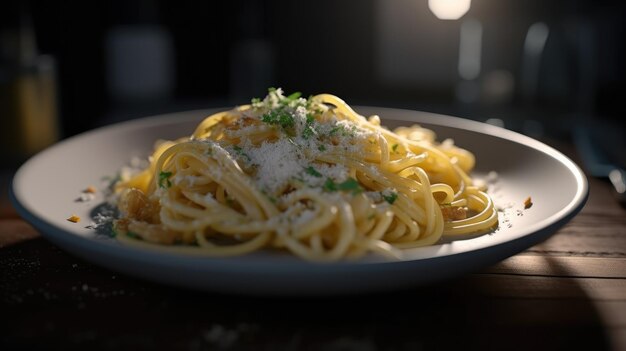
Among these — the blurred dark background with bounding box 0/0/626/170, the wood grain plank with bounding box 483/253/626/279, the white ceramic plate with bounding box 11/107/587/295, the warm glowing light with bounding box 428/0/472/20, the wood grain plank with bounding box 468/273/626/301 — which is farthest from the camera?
the warm glowing light with bounding box 428/0/472/20

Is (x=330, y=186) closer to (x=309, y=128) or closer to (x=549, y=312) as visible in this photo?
(x=309, y=128)

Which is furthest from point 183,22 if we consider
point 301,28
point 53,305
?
point 53,305

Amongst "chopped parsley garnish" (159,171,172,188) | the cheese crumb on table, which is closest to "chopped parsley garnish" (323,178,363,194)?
"chopped parsley garnish" (159,171,172,188)

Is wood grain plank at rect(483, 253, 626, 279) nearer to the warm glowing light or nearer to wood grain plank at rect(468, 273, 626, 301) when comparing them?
wood grain plank at rect(468, 273, 626, 301)

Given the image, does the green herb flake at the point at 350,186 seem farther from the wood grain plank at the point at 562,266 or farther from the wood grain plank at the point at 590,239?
the wood grain plank at the point at 590,239

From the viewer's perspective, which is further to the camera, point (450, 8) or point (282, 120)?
point (450, 8)

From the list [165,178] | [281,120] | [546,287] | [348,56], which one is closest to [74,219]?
[165,178]
